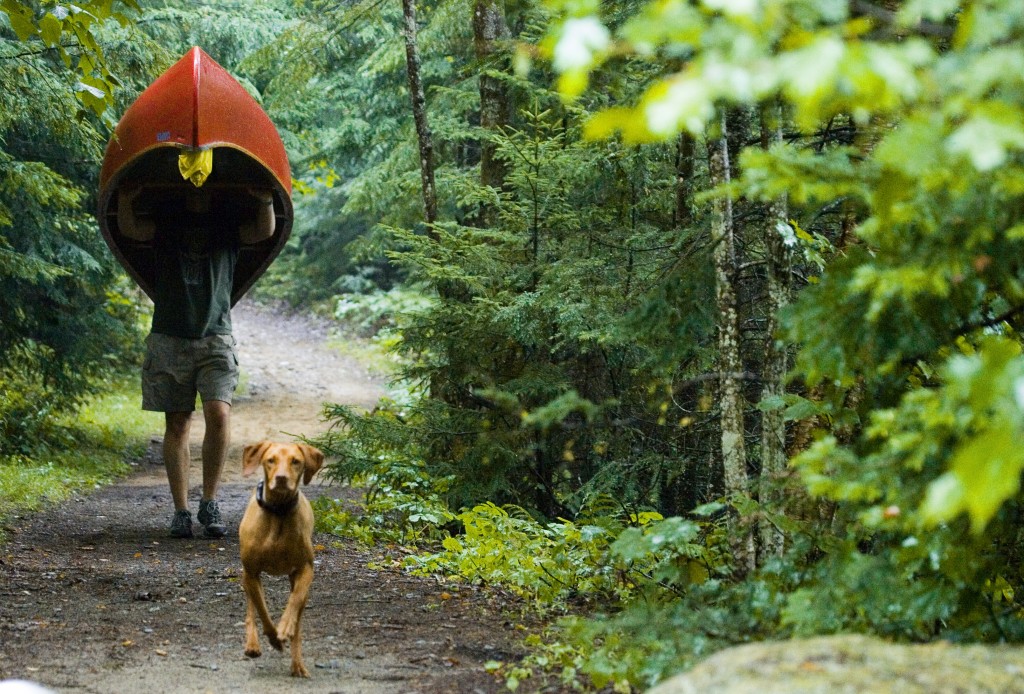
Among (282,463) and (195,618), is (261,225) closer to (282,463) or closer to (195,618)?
(195,618)

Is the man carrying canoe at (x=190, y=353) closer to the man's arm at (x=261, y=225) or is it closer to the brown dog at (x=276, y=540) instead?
the man's arm at (x=261, y=225)

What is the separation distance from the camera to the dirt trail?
14.5 ft

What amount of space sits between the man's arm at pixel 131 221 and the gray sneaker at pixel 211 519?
2170mm

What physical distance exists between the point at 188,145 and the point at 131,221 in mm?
786

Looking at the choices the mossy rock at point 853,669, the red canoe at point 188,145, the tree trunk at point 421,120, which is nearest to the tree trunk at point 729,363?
the mossy rock at point 853,669

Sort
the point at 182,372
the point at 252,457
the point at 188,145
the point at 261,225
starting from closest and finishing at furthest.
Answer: the point at 252,457
the point at 182,372
the point at 188,145
the point at 261,225

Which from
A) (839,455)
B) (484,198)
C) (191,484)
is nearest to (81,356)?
(191,484)

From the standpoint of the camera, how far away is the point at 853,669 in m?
2.56

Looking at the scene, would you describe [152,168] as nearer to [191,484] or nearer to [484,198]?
[484,198]

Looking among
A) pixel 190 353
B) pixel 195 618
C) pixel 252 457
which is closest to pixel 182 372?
pixel 190 353

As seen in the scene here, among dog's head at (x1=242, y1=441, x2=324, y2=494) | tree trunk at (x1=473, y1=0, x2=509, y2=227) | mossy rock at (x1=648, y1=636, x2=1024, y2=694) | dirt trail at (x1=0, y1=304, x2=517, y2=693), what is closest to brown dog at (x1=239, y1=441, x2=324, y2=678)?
dog's head at (x1=242, y1=441, x2=324, y2=494)

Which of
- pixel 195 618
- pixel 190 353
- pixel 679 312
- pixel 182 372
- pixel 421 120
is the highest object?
pixel 421 120

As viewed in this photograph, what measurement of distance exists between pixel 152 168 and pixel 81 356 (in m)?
4.84

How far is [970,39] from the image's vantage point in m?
1.97
